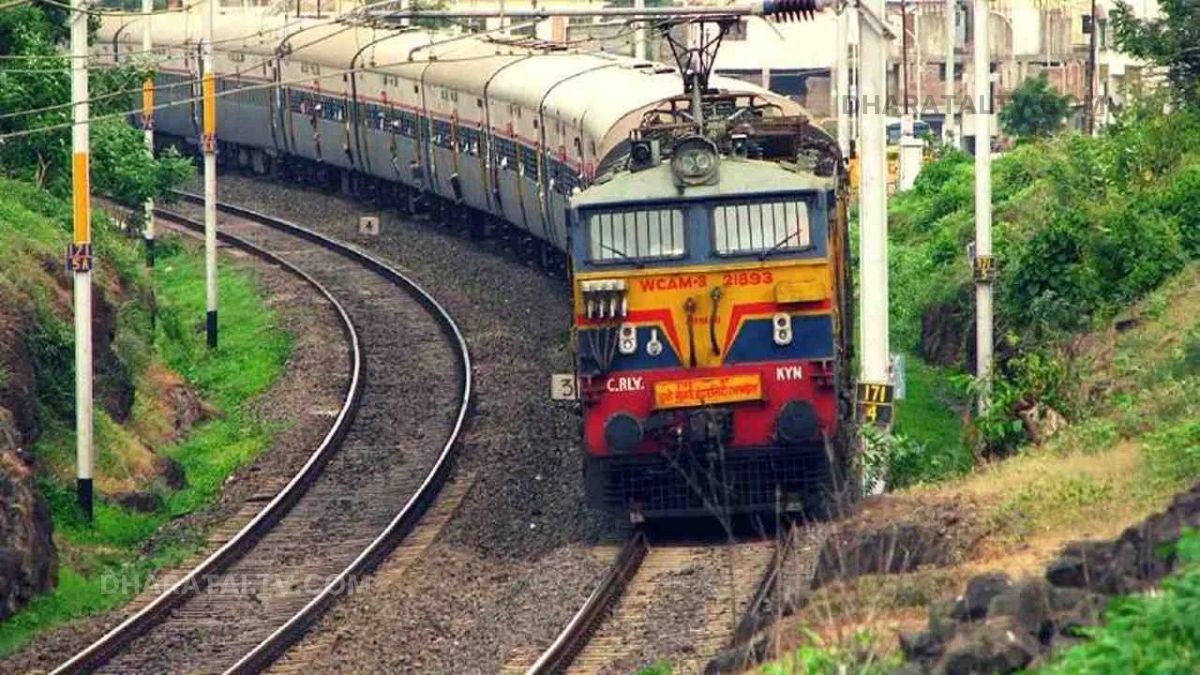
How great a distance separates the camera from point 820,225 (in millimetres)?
19672

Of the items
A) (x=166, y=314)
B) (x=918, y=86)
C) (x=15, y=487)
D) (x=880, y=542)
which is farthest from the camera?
(x=918, y=86)

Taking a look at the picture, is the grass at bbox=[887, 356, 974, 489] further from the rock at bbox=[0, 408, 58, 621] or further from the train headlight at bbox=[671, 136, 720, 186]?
the rock at bbox=[0, 408, 58, 621]

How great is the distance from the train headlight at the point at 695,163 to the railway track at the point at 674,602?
2975mm

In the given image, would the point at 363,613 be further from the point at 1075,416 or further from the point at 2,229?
the point at 2,229

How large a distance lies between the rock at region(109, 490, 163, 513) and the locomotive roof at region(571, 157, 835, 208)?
20.8 feet

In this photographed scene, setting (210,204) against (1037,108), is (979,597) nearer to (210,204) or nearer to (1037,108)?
(210,204)

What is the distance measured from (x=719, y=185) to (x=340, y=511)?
559cm

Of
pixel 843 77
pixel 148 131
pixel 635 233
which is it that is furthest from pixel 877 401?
pixel 148 131

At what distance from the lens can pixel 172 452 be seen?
26.6 metres

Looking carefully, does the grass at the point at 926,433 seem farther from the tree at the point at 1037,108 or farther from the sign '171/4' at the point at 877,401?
the tree at the point at 1037,108

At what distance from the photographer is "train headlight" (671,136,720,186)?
1981 centimetres

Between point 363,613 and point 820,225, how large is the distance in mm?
4762

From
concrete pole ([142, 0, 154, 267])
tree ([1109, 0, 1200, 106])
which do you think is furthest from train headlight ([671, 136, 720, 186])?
concrete pole ([142, 0, 154, 267])

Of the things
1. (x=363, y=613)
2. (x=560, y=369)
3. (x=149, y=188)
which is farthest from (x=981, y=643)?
(x=149, y=188)
